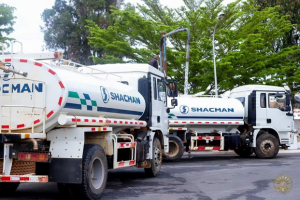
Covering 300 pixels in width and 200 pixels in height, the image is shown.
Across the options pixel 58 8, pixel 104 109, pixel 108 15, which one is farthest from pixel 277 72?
pixel 58 8

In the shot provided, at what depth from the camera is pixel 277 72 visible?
86.5 ft

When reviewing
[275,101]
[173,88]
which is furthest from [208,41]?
[173,88]

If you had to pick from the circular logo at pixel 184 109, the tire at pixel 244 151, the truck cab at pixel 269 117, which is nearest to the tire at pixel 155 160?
the circular logo at pixel 184 109

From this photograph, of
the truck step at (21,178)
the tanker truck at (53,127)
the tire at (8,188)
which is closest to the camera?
the truck step at (21,178)

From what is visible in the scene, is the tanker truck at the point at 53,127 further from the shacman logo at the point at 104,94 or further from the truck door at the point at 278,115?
the truck door at the point at 278,115

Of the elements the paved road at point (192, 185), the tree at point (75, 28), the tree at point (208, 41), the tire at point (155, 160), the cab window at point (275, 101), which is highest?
the tree at point (75, 28)

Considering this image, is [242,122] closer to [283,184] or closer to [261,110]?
[261,110]

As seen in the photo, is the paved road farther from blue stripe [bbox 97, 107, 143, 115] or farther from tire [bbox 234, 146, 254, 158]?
tire [bbox 234, 146, 254, 158]

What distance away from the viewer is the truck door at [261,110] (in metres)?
18.2

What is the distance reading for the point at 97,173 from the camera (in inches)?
330

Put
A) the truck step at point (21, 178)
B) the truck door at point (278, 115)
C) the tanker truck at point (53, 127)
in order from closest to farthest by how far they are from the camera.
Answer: the truck step at point (21, 178) < the tanker truck at point (53, 127) < the truck door at point (278, 115)

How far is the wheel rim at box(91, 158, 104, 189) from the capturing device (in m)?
8.26

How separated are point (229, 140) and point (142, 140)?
7675 millimetres

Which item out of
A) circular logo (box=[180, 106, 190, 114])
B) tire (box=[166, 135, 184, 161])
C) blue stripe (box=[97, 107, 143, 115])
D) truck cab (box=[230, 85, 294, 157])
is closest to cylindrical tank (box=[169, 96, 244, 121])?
circular logo (box=[180, 106, 190, 114])
